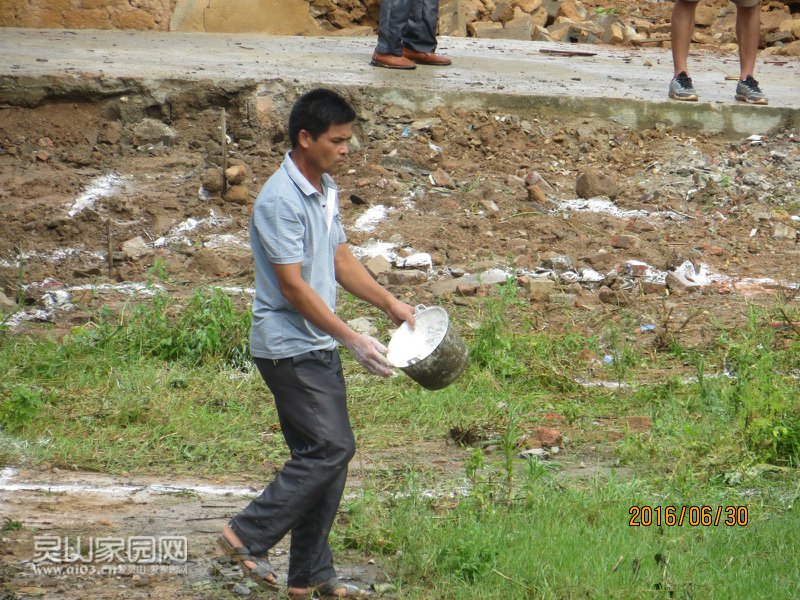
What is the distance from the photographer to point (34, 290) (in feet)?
22.8

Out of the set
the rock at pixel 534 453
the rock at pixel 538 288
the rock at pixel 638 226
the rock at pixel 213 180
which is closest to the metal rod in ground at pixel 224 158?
the rock at pixel 213 180

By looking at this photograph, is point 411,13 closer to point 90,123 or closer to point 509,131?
point 509,131

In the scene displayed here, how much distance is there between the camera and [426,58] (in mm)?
9461

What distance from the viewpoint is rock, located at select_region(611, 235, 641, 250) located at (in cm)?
762

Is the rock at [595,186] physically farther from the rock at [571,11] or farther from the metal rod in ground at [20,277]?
the rock at [571,11]

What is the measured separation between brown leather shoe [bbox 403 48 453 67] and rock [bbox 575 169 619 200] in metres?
1.88

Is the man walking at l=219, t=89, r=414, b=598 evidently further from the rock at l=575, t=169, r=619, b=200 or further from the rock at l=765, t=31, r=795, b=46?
the rock at l=765, t=31, r=795, b=46

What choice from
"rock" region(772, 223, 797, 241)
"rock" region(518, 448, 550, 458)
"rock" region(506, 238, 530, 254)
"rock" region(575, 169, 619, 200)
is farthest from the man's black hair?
"rock" region(772, 223, 797, 241)

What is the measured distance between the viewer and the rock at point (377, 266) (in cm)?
719

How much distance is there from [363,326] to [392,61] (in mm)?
3515

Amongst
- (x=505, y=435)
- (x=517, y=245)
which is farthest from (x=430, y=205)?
(x=505, y=435)

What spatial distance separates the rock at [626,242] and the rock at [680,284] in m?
0.46

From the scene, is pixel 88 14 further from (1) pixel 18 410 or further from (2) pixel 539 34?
(1) pixel 18 410

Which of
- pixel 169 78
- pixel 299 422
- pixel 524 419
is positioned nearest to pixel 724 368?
pixel 524 419
